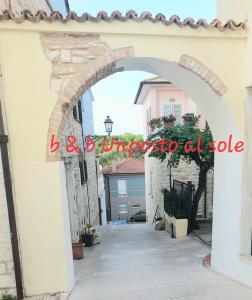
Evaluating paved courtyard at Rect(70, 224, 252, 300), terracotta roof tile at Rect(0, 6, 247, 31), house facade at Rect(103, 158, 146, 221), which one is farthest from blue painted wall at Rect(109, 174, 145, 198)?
terracotta roof tile at Rect(0, 6, 247, 31)

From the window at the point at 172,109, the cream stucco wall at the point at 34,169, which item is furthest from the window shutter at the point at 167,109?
→ the cream stucco wall at the point at 34,169

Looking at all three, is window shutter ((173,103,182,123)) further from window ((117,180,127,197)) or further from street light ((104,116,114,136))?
window ((117,180,127,197))

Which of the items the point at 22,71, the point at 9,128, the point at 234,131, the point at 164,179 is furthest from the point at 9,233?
the point at 164,179

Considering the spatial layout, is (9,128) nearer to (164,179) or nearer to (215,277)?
(215,277)

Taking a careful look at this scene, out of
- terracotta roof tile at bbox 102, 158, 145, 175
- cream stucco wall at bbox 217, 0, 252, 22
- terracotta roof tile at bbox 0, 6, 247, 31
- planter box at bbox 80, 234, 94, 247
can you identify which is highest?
cream stucco wall at bbox 217, 0, 252, 22

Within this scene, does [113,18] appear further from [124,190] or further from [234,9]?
[124,190]

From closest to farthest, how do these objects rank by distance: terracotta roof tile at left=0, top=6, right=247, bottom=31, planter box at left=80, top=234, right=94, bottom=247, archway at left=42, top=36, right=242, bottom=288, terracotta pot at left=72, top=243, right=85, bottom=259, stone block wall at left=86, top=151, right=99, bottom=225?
terracotta roof tile at left=0, top=6, right=247, bottom=31, archway at left=42, top=36, right=242, bottom=288, terracotta pot at left=72, top=243, right=85, bottom=259, planter box at left=80, top=234, right=94, bottom=247, stone block wall at left=86, top=151, right=99, bottom=225

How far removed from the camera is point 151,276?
3797mm

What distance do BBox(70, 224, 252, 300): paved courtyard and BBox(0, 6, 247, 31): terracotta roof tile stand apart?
3.76 m

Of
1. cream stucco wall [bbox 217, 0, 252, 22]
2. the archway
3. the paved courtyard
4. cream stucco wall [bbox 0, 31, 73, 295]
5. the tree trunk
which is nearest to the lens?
cream stucco wall [bbox 0, 31, 73, 295]

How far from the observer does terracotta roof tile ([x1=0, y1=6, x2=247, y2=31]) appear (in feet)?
8.95

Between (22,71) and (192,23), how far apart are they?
237cm

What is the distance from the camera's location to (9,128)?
2.91 metres

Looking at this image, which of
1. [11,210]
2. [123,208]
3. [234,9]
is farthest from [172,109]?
[123,208]
